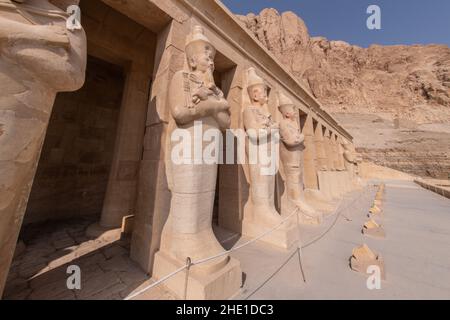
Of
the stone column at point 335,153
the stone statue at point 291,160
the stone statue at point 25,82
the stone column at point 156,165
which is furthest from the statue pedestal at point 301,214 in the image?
the stone column at point 335,153

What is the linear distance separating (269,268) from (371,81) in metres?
56.7

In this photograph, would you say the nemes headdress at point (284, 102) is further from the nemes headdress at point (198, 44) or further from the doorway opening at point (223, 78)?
the nemes headdress at point (198, 44)

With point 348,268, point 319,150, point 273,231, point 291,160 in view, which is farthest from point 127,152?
point 319,150

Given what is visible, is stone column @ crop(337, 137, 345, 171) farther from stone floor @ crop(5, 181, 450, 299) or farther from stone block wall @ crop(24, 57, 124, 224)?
stone block wall @ crop(24, 57, 124, 224)

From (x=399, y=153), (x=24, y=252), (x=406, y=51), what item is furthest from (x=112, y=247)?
(x=406, y=51)

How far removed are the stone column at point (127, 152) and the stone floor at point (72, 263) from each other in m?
0.71

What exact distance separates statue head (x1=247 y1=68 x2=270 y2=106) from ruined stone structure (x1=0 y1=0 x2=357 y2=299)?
0.07 ft

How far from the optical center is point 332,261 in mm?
3037

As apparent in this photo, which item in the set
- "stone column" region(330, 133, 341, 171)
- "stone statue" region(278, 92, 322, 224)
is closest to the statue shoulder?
"stone statue" region(278, 92, 322, 224)

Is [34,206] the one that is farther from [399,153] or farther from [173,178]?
[399,153]

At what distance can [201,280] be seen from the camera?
6.36 feet

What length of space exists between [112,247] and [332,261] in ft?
11.8

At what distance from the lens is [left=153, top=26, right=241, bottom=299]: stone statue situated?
2191 millimetres
